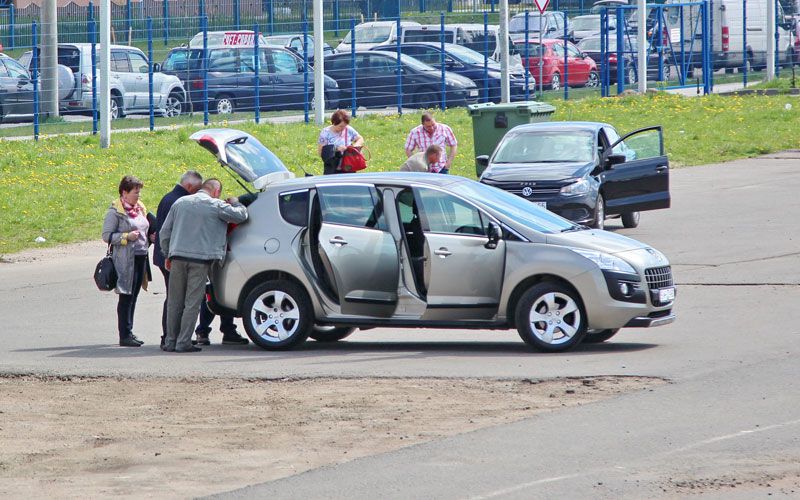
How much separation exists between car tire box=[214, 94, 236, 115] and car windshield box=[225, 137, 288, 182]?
19856 millimetres

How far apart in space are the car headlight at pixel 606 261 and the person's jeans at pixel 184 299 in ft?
10.5

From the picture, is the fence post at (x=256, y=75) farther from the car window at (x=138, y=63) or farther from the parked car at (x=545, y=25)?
the parked car at (x=545, y=25)

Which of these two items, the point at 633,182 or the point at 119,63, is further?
the point at 119,63

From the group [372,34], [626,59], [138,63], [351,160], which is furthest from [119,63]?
[626,59]

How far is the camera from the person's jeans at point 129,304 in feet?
41.9

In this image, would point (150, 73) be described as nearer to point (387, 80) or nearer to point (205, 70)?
point (205, 70)

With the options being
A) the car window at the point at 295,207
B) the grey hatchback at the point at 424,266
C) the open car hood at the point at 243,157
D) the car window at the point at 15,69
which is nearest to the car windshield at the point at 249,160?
the open car hood at the point at 243,157

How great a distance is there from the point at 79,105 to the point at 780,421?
926 inches

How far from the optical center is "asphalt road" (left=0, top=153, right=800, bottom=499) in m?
7.64

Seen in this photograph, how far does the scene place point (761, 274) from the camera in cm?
1538

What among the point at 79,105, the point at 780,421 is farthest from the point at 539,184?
the point at 79,105

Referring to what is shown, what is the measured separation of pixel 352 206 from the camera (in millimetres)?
12180

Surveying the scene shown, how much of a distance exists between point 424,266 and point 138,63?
20.9m

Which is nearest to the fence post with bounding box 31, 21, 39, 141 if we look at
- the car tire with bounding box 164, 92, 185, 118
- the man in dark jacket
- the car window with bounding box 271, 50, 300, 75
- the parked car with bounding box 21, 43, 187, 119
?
the parked car with bounding box 21, 43, 187, 119
